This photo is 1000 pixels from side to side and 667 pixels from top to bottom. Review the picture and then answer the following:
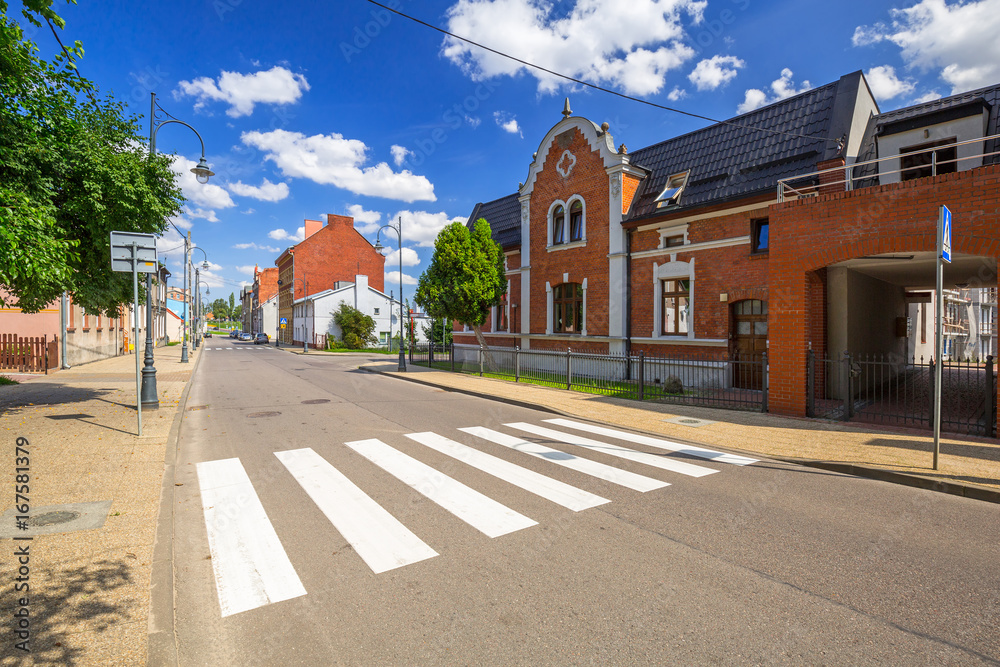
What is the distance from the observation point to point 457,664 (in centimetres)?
279

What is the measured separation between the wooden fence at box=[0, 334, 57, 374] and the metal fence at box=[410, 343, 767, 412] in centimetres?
1652

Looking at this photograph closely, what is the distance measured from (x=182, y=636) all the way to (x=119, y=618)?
40cm

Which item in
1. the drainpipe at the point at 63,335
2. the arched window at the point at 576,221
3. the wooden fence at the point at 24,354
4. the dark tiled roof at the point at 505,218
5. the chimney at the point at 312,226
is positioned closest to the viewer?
the wooden fence at the point at 24,354

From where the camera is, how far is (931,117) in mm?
11930

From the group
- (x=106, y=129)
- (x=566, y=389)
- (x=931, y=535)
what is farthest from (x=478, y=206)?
(x=931, y=535)

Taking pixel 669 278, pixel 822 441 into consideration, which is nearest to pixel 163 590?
pixel 822 441

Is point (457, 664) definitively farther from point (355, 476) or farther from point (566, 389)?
point (566, 389)

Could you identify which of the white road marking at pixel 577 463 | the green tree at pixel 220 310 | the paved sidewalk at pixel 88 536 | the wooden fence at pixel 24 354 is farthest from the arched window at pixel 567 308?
the green tree at pixel 220 310

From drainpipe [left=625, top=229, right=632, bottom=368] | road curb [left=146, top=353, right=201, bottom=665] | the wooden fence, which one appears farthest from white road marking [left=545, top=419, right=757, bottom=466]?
the wooden fence

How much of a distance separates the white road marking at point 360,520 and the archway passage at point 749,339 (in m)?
12.6

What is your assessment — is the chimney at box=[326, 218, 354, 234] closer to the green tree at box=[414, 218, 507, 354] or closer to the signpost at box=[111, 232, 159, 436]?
the green tree at box=[414, 218, 507, 354]

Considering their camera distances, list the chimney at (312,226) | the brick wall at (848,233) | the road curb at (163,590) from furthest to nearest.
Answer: the chimney at (312,226), the brick wall at (848,233), the road curb at (163,590)

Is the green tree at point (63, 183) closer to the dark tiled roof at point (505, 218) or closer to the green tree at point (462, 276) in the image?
the green tree at point (462, 276)

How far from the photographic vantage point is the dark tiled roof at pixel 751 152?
1392 cm
